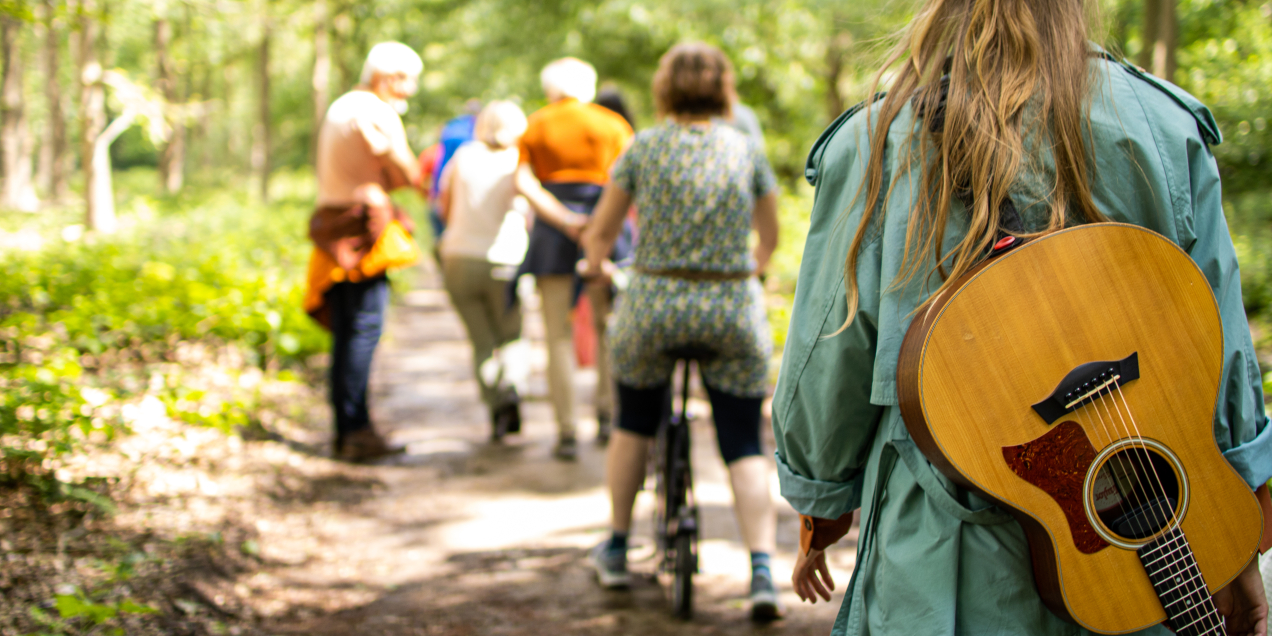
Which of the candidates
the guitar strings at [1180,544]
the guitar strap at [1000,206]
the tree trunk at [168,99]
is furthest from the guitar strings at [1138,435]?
the tree trunk at [168,99]

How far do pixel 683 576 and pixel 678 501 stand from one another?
28cm

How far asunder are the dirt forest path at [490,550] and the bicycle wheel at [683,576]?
63 millimetres

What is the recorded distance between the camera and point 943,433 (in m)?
1.36

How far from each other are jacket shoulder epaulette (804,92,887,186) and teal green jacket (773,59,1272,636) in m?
0.02

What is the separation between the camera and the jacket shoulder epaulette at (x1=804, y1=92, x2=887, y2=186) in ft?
5.20

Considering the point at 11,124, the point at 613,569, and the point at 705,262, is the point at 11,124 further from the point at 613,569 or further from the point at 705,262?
the point at 705,262

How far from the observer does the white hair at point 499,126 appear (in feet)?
19.0

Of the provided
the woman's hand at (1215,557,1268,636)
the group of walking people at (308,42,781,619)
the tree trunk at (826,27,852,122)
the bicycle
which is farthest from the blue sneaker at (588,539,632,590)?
the tree trunk at (826,27,852,122)

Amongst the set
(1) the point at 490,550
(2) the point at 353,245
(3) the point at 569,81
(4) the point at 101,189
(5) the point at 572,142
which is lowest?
(1) the point at 490,550

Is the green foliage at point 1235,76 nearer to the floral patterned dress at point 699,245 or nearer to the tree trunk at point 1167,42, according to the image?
the tree trunk at point 1167,42

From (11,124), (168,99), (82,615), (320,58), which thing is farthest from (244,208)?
(82,615)

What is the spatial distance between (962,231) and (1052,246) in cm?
14

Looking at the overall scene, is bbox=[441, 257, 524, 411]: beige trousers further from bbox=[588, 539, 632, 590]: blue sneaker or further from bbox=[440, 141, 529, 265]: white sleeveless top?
bbox=[588, 539, 632, 590]: blue sneaker

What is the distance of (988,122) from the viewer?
4.63ft
